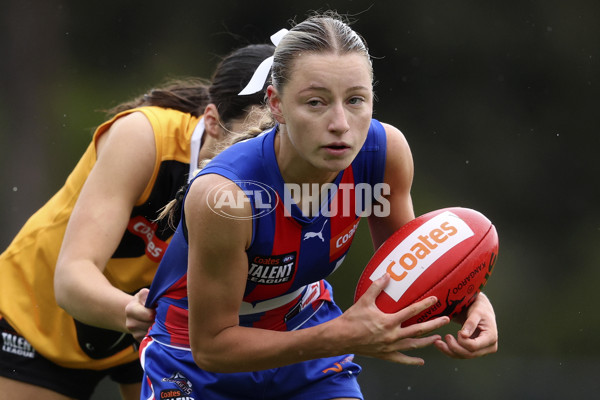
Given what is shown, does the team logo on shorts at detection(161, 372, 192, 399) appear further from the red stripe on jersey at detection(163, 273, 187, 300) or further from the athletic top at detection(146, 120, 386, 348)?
the red stripe on jersey at detection(163, 273, 187, 300)

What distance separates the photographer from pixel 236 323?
245 cm

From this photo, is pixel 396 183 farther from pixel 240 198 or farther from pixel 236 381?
pixel 236 381

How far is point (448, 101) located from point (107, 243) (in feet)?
17.1

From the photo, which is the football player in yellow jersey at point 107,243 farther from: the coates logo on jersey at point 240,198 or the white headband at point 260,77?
the coates logo on jersey at point 240,198

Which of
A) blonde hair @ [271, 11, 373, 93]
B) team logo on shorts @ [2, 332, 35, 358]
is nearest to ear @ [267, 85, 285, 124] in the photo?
blonde hair @ [271, 11, 373, 93]

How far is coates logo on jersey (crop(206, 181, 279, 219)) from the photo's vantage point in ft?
7.46

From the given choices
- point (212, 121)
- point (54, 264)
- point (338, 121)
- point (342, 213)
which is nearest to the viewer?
point (338, 121)

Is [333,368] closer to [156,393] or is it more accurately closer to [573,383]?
[156,393]

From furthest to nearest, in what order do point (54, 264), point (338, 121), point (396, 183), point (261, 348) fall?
point (54, 264), point (396, 183), point (261, 348), point (338, 121)

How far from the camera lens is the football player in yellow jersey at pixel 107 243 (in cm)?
297

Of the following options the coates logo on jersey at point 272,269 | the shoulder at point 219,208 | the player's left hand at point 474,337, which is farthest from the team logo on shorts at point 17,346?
the player's left hand at point 474,337

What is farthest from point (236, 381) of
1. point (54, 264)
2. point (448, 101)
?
point (448, 101)

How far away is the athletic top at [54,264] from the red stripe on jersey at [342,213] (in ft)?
2.52

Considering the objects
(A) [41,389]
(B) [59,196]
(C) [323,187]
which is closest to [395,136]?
(C) [323,187]
